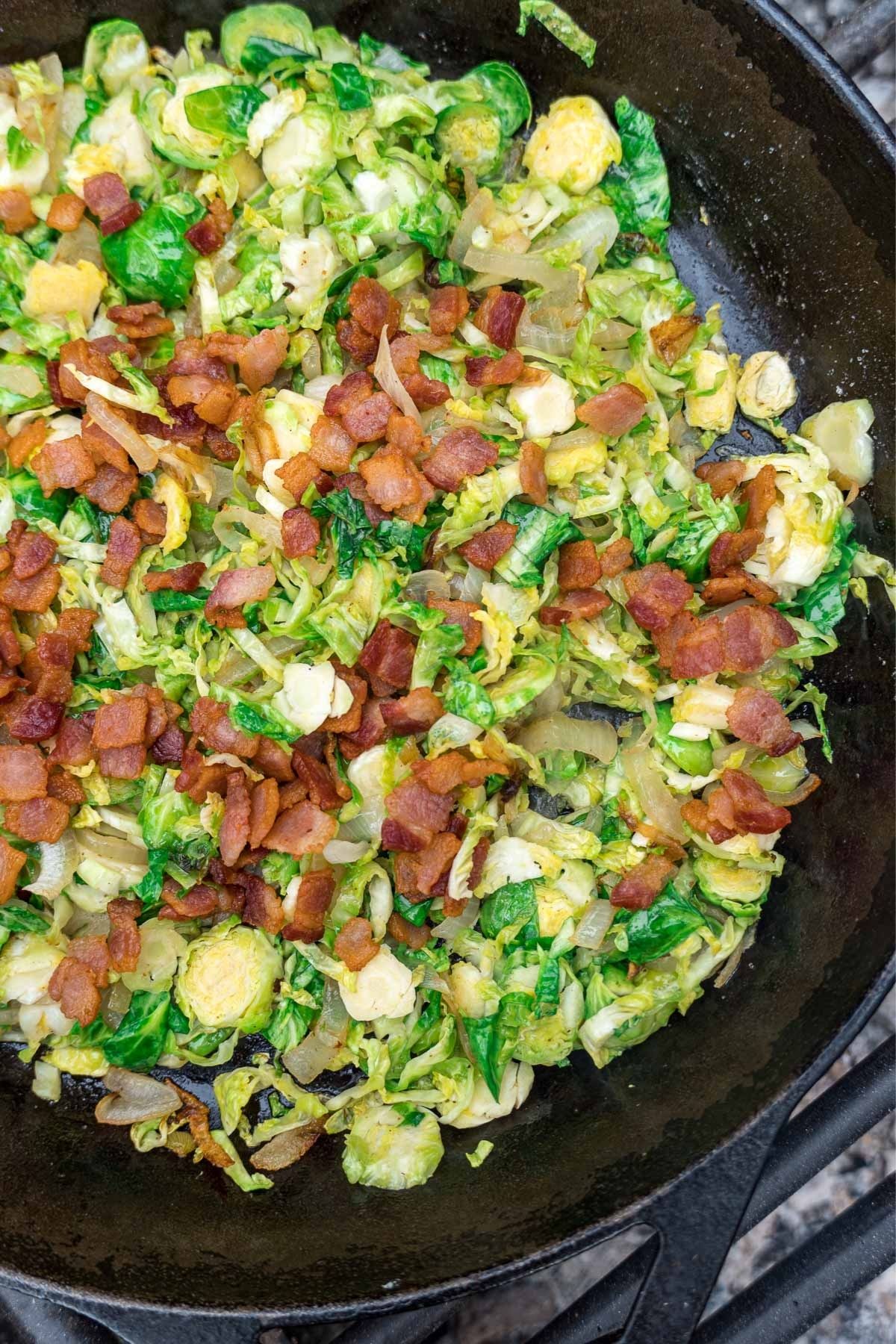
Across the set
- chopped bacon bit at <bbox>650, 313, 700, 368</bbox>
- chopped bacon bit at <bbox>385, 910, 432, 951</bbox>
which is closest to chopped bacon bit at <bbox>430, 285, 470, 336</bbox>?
chopped bacon bit at <bbox>650, 313, 700, 368</bbox>

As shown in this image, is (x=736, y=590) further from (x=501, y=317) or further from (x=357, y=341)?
(x=357, y=341)

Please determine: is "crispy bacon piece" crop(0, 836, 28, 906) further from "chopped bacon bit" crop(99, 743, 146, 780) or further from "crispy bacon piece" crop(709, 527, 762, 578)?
"crispy bacon piece" crop(709, 527, 762, 578)

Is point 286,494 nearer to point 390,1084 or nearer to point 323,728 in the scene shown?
point 323,728

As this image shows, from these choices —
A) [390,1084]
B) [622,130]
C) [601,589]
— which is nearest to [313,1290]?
[390,1084]

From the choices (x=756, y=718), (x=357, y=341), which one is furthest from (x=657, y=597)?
(x=357, y=341)

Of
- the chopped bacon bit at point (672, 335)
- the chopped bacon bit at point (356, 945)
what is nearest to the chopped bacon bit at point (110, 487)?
→ the chopped bacon bit at point (356, 945)

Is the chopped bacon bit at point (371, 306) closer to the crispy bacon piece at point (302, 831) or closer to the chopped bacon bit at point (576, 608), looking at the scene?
the chopped bacon bit at point (576, 608)
